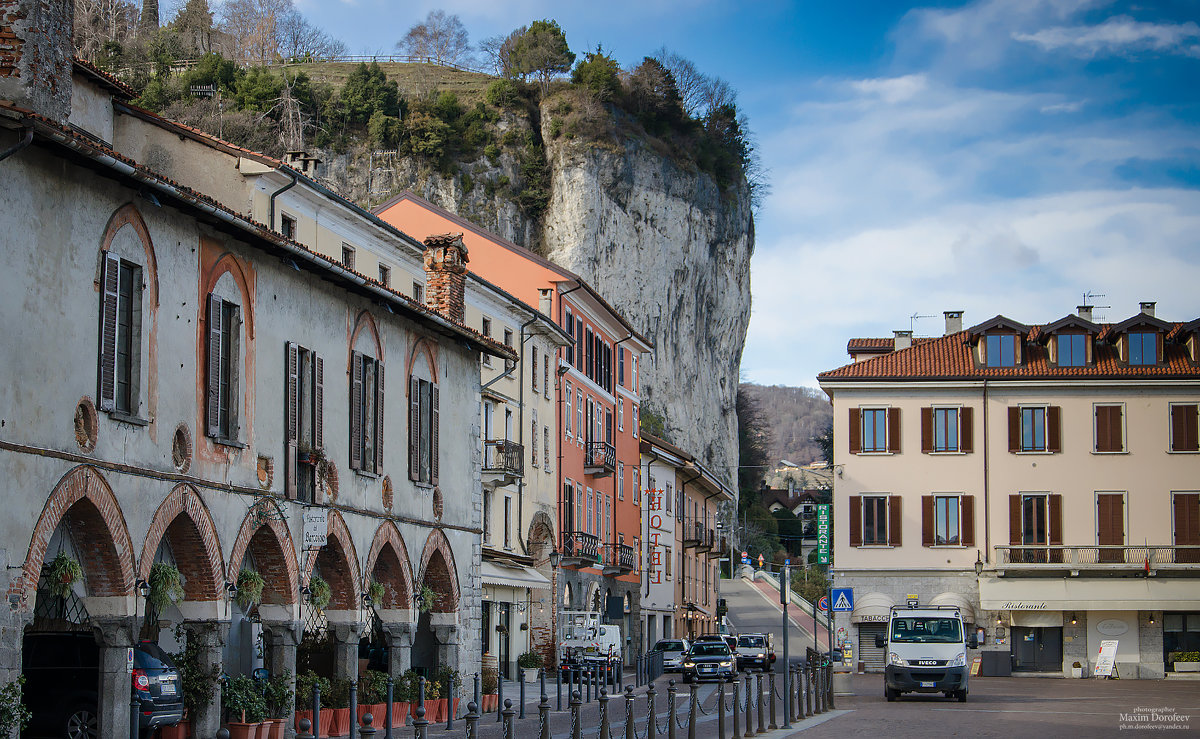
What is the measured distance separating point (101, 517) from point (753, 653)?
40.4m

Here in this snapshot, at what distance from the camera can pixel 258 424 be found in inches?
782

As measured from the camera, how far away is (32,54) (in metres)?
16.2

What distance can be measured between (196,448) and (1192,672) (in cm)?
3940

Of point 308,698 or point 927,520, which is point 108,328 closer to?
point 308,698

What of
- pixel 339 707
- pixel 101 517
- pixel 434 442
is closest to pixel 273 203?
pixel 434 442

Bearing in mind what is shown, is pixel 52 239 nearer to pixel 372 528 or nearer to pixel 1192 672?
pixel 372 528

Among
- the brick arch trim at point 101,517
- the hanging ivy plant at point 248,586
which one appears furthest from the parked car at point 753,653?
the brick arch trim at point 101,517

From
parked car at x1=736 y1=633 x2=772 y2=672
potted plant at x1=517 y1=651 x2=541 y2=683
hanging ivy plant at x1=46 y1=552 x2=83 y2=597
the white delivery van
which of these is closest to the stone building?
hanging ivy plant at x1=46 y1=552 x2=83 y2=597

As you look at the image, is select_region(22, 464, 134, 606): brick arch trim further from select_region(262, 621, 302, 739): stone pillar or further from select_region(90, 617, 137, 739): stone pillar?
select_region(262, 621, 302, 739): stone pillar

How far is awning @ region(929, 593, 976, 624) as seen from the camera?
48562 millimetres

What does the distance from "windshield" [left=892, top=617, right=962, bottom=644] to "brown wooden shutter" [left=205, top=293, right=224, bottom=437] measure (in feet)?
59.8

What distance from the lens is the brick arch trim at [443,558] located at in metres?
25.8

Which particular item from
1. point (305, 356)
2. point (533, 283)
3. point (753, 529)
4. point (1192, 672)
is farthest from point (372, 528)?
point (753, 529)

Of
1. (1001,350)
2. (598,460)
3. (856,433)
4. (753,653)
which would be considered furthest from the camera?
(753,653)
